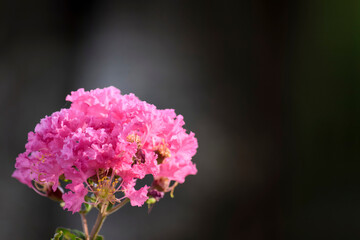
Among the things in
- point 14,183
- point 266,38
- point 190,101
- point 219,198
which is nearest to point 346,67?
point 266,38

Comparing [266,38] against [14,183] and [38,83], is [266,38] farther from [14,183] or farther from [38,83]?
[14,183]

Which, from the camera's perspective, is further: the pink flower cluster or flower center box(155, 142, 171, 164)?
flower center box(155, 142, 171, 164)

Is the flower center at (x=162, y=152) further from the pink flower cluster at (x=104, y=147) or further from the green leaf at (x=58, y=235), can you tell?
the green leaf at (x=58, y=235)

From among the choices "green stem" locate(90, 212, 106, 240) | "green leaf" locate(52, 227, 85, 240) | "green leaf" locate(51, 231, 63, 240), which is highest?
"green stem" locate(90, 212, 106, 240)

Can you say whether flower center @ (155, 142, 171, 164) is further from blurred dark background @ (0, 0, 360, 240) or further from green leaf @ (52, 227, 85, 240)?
blurred dark background @ (0, 0, 360, 240)

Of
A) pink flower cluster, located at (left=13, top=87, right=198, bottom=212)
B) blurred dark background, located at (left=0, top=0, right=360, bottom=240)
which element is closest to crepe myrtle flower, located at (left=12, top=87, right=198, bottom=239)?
pink flower cluster, located at (left=13, top=87, right=198, bottom=212)

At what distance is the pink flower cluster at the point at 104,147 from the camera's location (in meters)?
0.65

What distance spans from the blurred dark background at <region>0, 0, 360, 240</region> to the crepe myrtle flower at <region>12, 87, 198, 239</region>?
1.22 meters

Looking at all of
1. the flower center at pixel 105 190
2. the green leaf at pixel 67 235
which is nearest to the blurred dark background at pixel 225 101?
the green leaf at pixel 67 235

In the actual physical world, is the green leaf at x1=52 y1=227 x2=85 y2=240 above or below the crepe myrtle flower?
below

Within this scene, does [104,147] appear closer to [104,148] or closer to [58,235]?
[104,148]

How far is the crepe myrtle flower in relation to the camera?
0.65m

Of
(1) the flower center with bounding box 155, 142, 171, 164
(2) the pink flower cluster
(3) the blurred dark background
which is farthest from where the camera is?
(3) the blurred dark background

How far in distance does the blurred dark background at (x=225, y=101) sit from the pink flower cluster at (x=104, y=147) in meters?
1.22
